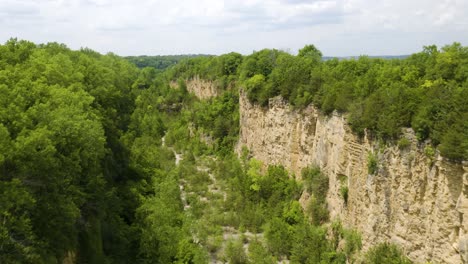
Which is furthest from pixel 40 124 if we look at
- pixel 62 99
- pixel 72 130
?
pixel 62 99

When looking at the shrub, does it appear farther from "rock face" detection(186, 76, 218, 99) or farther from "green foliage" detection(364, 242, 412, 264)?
"rock face" detection(186, 76, 218, 99)

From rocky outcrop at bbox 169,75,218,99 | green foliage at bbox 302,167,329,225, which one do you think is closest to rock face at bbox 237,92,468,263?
green foliage at bbox 302,167,329,225

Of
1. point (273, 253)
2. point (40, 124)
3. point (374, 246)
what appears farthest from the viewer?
point (273, 253)

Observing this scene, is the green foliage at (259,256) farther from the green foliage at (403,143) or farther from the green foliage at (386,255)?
the green foliage at (403,143)

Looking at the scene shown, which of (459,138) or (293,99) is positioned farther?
(293,99)

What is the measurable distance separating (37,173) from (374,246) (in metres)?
15.5

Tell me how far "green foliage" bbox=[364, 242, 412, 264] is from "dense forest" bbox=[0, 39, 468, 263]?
58 mm

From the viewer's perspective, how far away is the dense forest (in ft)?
46.0

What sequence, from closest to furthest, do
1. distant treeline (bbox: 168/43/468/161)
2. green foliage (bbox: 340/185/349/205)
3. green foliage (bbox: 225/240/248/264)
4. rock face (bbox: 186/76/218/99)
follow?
distant treeline (bbox: 168/43/468/161) → green foliage (bbox: 340/185/349/205) → green foliage (bbox: 225/240/248/264) → rock face (bbox: 186/76/218/99)

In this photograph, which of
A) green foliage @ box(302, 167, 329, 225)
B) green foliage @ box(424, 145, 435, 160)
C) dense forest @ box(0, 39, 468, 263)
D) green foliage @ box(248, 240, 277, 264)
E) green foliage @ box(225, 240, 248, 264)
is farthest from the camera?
green foliage @ box(302, 167, 329, 225)

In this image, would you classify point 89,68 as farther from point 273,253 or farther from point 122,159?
point 273,253

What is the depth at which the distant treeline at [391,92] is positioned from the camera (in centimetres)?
Result: 1772

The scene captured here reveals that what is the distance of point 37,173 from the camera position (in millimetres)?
13812

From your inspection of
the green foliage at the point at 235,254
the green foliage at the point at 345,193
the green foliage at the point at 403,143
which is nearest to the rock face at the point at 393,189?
the green foliage at the point at 403,143
